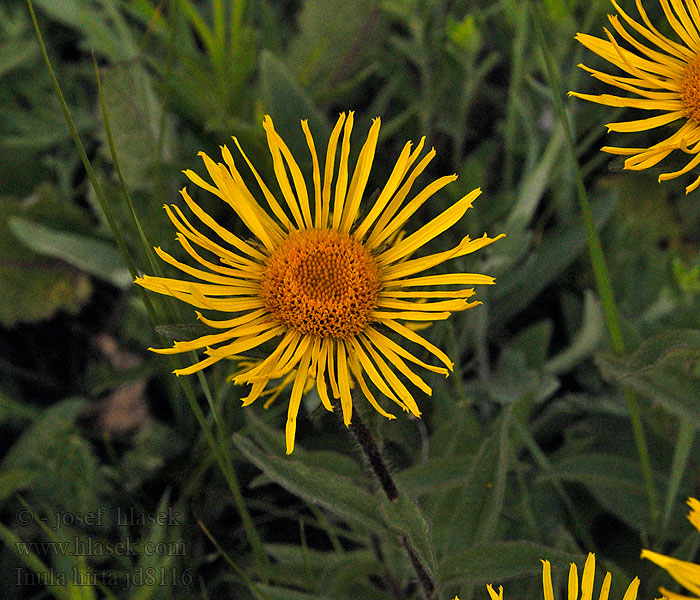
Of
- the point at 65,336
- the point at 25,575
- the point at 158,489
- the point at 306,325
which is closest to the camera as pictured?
the point at 306,325

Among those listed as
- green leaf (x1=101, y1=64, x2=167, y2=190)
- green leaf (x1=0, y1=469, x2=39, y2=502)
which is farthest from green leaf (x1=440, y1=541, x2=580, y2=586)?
green leaf (x1=101, y1=64, x2=167, y2=190)

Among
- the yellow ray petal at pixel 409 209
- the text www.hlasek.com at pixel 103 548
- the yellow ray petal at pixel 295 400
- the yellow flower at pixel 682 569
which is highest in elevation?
the yellow ray petal at pixel 409 209

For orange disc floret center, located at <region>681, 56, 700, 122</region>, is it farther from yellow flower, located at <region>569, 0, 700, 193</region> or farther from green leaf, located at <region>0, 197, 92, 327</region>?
green leaf, located at <region>0, 197, 92, 327</region>

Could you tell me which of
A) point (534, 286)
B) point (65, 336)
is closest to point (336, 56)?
point (534, 286)

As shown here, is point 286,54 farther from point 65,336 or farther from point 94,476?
point 94,476

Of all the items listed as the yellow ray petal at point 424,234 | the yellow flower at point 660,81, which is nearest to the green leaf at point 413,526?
the yellow ray petal at point 424,234

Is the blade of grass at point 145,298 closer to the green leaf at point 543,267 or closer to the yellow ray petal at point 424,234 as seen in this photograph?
the yellow ray petal at point 424,234
